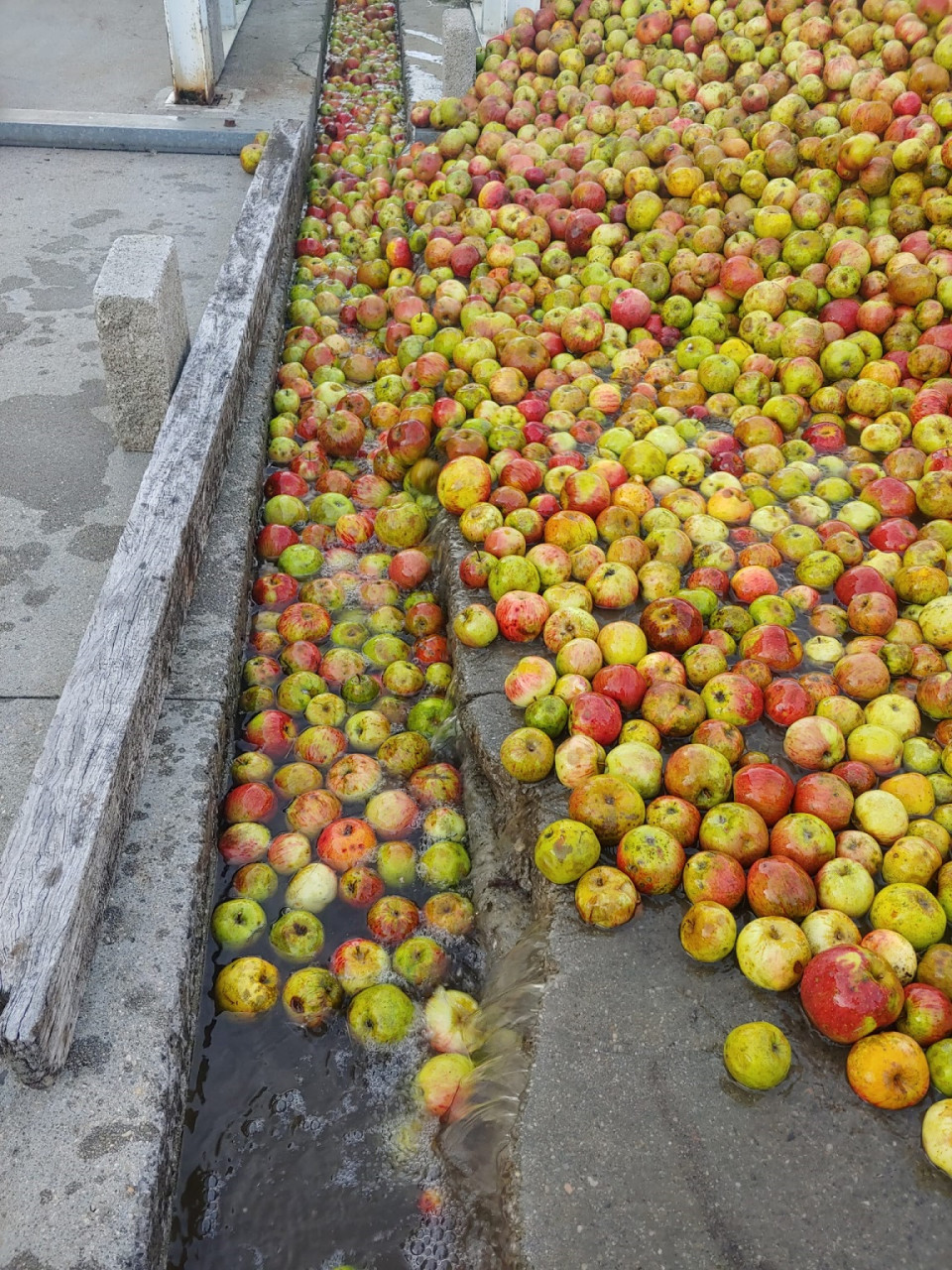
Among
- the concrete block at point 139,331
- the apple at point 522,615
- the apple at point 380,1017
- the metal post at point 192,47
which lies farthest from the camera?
the metal post at point 192,47

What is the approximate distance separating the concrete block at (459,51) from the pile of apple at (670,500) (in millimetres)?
953

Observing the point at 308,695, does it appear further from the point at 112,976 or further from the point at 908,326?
the point at 908,326

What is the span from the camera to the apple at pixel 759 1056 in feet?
6.95

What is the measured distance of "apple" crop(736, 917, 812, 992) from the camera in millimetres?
2275

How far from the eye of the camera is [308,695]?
346 centimetres

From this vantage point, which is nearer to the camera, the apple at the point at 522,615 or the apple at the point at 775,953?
the apple at the point at 775,953

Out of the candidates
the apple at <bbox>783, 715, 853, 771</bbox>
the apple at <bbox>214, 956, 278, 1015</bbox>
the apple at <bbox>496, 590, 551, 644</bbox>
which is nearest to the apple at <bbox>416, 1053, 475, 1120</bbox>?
the apple at <bbox>214, 956, 278, 1015</bbox>

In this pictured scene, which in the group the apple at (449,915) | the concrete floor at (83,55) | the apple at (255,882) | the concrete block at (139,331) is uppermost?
the concrete floor at (83,55)

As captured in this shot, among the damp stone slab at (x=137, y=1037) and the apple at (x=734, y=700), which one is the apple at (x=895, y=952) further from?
the damp stone slab at (x=137, y=1037)

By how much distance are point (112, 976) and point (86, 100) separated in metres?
8.02

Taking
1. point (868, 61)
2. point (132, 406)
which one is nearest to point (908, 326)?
point (868, 61)

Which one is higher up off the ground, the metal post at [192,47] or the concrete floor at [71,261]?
the metal post at [192,47]

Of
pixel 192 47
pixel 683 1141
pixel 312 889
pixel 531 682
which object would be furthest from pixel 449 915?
pixel 192 47

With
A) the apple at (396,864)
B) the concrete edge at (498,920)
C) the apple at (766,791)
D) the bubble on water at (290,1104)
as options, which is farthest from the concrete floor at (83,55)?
the bubble on water at (290,1104)
